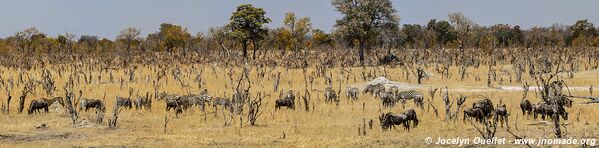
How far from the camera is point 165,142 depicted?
15.3 metres

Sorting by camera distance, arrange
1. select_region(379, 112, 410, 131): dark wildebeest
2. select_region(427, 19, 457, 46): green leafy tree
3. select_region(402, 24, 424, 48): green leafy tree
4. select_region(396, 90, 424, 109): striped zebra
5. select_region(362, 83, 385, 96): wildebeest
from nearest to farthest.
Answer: select_region(379, 112, 410, 131): dark wildebeest
select_region(396, 90, 424, 109): striped zebra
select_region(362, 83, 385, 96): wildebeest
select_region(427, 19, 457, 46): green leafy tree
select_region(402, 24, 424, 48): green leafy tree

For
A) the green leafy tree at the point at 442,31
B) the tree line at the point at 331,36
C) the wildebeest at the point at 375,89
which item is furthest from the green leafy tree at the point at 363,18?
the green leafy tree at the point at 442,31

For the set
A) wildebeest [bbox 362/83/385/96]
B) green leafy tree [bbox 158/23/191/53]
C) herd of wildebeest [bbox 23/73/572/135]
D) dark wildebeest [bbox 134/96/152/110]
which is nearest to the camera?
herd of wildebeest [bbox 23/73/572/135]

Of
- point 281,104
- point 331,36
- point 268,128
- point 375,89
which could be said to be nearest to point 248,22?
point 331,36

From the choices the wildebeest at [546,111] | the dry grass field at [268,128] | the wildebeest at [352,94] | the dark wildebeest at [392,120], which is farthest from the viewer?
the wildebeest at [352,94]

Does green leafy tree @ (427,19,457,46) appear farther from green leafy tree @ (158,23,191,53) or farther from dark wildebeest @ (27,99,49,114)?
dark wildebeest @ (27,99,49,114)

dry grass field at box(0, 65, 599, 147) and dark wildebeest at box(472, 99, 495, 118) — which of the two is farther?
dark wildebeest at box(472, 99, 495, 118)

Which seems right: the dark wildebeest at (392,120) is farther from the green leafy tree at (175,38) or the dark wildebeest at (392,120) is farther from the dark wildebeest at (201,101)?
the green leafy tree at (175,38)

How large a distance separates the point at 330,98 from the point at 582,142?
12.9m

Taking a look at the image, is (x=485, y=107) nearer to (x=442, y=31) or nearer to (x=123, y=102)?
(x=123, y=102)

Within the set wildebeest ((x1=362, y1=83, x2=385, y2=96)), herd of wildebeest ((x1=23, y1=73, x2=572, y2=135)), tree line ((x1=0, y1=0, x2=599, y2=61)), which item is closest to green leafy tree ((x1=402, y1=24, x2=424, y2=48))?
tree line ((x1=0, y1=0, x2=599, y2=61))

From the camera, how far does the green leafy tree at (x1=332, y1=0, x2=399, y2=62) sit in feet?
180

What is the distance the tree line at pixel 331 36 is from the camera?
56.0m

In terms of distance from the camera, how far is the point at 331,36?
189 feet
